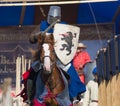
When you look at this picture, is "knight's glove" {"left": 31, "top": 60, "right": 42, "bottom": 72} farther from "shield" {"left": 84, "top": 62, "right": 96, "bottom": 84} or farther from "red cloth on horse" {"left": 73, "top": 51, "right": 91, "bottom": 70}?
"shield" {"left": 84, "top": 62, "right": 96, "bottom": 84}

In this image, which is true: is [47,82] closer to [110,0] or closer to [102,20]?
[110,0]

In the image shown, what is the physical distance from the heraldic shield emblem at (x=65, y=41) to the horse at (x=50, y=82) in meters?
0.34

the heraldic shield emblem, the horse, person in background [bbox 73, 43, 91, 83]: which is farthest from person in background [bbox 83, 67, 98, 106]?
the horse

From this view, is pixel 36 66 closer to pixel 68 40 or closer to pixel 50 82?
pixel 50 82

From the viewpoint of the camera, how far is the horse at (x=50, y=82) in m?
4.88

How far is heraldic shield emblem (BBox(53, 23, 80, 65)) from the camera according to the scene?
541cm

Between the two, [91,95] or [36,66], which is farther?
[91,95]

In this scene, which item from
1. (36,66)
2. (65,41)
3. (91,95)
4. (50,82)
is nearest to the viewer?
(50,82)

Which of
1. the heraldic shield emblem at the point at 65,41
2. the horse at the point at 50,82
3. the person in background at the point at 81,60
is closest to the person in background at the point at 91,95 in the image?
the person in background at the point at 81,60

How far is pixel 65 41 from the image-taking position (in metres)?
5.66

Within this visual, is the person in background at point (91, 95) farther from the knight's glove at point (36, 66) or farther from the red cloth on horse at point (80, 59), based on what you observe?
the knight's glove at point (36, 66)

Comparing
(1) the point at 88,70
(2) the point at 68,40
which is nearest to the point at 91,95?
(1) the point at 88,70

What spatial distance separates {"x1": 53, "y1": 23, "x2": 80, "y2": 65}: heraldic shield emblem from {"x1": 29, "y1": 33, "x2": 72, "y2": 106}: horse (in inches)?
13.4

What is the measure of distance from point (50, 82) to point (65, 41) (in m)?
0.84
